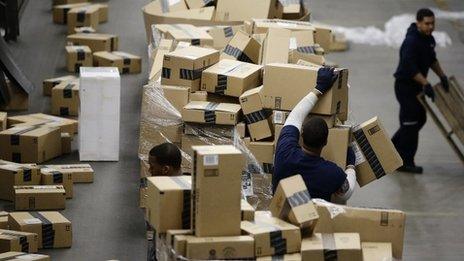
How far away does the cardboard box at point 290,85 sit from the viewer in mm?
9031

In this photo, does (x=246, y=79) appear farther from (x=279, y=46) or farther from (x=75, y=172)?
(x=75, y=172)

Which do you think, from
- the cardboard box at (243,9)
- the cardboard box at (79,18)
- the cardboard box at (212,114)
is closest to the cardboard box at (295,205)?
the cardboard box at (212,114)

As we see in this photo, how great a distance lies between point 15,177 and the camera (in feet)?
32.8

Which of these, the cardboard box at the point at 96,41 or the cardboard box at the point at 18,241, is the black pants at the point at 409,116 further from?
the cardboard box at the point at 18,241

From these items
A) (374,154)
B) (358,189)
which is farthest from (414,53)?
(374,154)

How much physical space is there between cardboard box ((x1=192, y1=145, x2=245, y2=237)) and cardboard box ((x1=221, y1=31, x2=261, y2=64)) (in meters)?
4.03

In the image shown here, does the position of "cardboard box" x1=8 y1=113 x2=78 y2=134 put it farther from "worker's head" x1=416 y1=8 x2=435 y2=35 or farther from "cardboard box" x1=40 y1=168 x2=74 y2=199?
"worker's head" x1=416 y1=8 x2=435 y2=35

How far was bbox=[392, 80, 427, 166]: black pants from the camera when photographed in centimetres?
1417

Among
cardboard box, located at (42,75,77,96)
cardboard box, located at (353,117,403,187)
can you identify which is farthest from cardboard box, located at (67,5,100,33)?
cardboard box, located at (353,117,403,187)

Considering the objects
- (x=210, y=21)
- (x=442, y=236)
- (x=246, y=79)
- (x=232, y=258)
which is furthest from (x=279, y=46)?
(x=232, y=258)

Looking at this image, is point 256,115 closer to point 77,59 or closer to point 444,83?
point 77,59

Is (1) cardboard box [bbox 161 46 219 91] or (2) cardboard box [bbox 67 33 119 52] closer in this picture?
(1) cardboard box [bbox 161 46 219 91]

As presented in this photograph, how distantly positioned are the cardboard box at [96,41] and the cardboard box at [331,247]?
756 cm

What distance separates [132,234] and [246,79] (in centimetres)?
162
